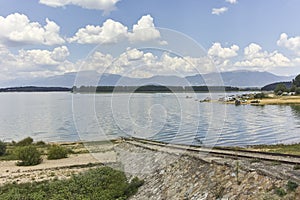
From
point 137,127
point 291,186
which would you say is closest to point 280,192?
point 291,186

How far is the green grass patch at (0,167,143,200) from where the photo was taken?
14297 mm

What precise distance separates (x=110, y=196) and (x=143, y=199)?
1.52m

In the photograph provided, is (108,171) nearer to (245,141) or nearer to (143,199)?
(143,199)

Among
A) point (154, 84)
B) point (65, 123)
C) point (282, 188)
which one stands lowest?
point (65, 123)

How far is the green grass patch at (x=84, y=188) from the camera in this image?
563 inches

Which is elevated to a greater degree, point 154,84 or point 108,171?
point 154,84

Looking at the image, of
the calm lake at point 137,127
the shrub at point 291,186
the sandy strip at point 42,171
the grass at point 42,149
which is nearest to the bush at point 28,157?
the sandy strip at point 42,171

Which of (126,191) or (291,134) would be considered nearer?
(126,191)

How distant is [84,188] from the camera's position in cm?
1513

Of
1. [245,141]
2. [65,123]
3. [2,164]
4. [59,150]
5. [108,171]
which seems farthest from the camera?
[65,123]

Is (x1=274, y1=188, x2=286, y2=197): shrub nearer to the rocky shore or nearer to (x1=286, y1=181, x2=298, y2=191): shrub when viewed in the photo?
the rocky shore

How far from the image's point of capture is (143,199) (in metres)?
13.8

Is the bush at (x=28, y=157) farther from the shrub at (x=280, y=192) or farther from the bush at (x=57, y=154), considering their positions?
the shrub at (x=280, y=192)

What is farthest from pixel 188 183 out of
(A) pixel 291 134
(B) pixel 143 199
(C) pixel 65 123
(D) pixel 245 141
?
(C) pixel 65 123
